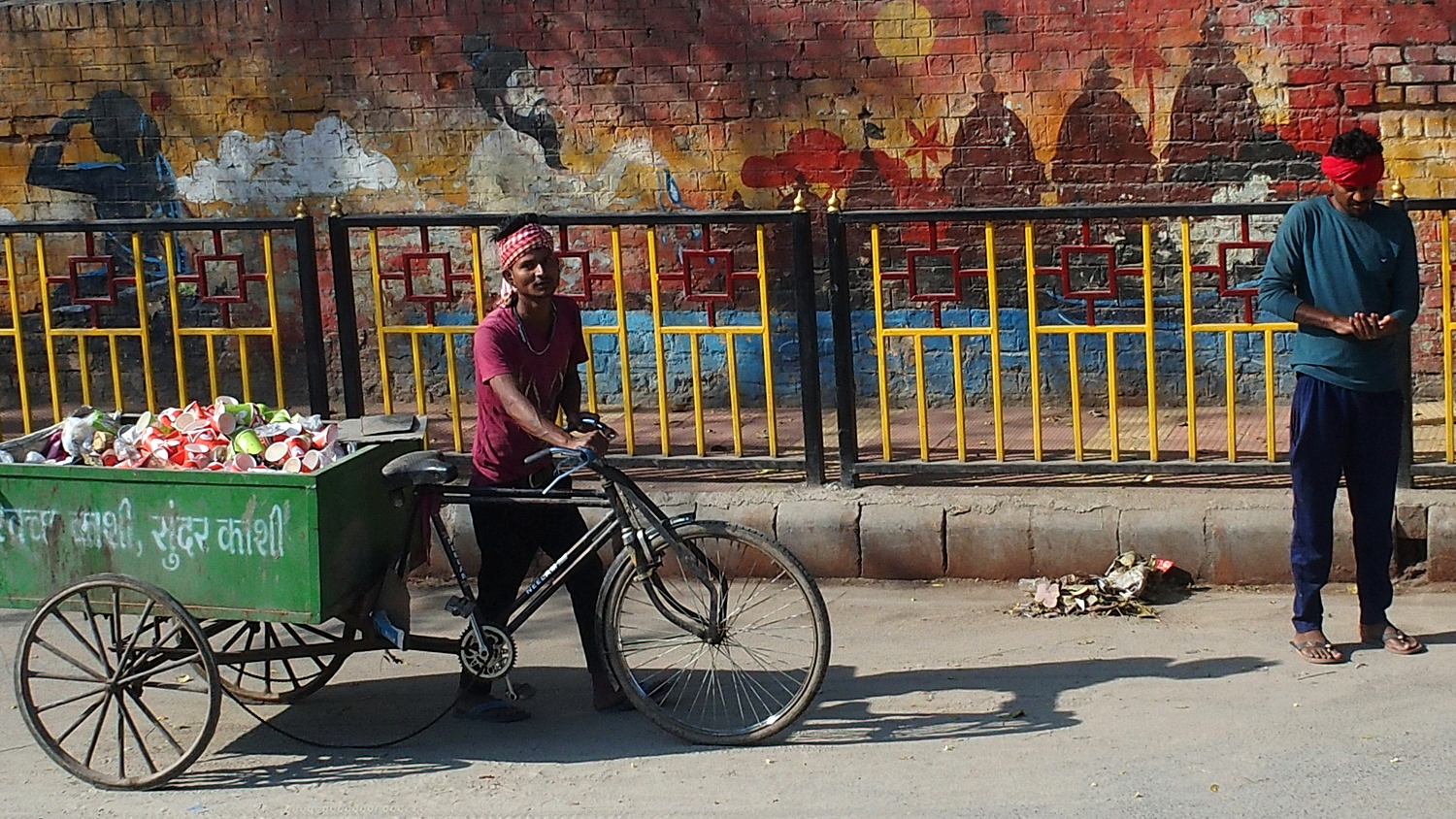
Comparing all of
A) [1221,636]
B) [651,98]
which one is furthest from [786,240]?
[1221,636]

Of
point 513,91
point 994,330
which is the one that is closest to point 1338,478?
point 994,330

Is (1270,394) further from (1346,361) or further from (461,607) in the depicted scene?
(461,607)

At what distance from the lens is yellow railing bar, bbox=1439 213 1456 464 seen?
648cm

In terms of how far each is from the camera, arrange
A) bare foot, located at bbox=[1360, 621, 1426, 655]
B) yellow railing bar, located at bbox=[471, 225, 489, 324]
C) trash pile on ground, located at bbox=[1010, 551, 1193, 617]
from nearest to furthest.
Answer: bare foot, located at bbox=[1360, 621, 1426, 655]
trash pile on ground, located at bbox=[1010, 551, 1193, 617]
yellow railing bar, located at bbox=[471, 225, 489, 324]

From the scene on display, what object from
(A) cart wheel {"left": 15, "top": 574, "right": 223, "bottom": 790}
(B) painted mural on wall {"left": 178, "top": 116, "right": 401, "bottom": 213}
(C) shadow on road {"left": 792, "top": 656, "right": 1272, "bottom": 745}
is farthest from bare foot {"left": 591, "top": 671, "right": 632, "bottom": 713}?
(B) painted mural on wall {"left": 178, "top": 116, "right": 401, "bottom": 213}

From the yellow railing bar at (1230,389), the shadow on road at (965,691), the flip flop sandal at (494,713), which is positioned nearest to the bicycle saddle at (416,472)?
the flip flop sandal at (494,713)

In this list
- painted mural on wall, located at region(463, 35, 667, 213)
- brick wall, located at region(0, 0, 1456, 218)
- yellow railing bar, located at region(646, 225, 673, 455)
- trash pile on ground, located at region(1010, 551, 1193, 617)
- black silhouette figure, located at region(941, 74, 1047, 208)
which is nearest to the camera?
trash pile on ground, located at region(1010, 551, 1193, 617)

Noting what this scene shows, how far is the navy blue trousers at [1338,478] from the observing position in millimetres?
5652

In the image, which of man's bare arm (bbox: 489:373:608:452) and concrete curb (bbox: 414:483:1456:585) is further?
concrete curb (bbox: 414:483:1456:585)

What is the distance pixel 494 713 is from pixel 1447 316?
3.94 metres

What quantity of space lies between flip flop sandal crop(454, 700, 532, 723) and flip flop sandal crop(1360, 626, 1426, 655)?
2.89 m

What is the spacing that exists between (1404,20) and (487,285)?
17.1 ft

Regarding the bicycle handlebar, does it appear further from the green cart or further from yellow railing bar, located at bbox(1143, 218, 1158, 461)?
yellow railing bar, located at bbox(1143, 218, 1158, 461)

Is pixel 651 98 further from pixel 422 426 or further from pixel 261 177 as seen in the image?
pixel 422 426
